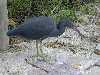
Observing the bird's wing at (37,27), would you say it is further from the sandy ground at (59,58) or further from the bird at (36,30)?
the sandy ground at (59,58)

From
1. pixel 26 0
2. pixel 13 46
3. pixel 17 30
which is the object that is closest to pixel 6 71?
pixel 17 30

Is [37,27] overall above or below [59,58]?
above

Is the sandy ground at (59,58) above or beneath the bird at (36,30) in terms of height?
beneath

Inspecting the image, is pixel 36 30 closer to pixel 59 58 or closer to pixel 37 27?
pixel 37 27

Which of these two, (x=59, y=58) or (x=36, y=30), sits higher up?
(x=36, y=30)

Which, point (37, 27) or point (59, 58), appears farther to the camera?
point (59, 58)

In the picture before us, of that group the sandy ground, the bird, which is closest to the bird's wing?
the bird

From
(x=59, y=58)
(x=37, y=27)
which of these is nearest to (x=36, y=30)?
(x=37, y=27)

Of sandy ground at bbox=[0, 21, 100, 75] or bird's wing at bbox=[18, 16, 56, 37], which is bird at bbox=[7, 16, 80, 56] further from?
sandy ground at bbox=[0, 21, 100, 75]

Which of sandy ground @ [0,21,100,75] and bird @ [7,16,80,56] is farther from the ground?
bird @ [7,16,80,56]

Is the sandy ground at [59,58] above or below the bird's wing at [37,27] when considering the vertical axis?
below

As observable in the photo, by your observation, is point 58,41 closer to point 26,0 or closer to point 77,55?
point 77,55

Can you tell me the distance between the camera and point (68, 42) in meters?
5.20

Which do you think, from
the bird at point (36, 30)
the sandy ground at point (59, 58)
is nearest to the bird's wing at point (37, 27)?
the bird at point (36, 30)
